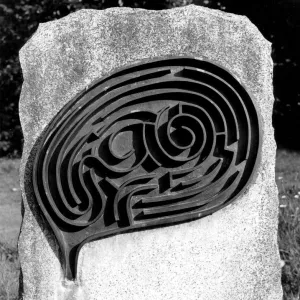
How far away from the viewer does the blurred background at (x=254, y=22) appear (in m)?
7.17

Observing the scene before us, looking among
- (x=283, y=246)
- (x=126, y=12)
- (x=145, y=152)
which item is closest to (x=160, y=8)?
(x=283, y=246)

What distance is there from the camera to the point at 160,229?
8.23ft

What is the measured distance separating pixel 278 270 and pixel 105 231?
77cm

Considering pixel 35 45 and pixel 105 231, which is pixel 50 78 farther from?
pixel 105 231

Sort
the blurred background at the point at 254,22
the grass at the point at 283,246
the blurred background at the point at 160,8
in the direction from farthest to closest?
the blurred background at the point at 254,22, the blurred background at the point at 160,8, the grass at the point at 283,246

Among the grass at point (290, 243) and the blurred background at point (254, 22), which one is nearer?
the grass at point (290, 243)

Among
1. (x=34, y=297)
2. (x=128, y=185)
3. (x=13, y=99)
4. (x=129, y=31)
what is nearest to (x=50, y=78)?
(x=129, y=31)

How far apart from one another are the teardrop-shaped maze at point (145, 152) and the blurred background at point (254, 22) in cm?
461

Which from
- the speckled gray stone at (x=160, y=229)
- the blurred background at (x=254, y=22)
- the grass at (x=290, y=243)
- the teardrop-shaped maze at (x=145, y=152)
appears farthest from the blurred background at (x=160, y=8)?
the teardrop-shaped maze at (x=145, y=152)

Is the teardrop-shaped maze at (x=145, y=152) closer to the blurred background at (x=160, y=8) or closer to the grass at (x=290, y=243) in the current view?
the grass at (x=290, y=243)

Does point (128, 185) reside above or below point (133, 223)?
above

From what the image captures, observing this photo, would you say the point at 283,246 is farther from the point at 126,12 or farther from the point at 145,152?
the point at 126,12

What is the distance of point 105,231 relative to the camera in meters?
2.43

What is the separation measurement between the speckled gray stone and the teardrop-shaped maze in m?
0.06
